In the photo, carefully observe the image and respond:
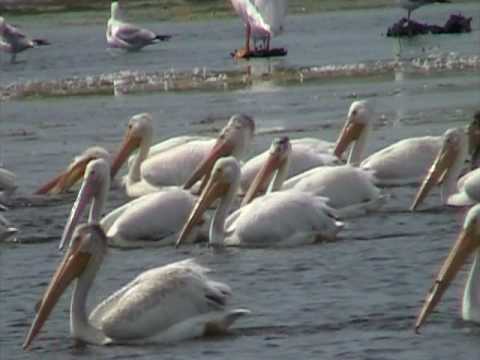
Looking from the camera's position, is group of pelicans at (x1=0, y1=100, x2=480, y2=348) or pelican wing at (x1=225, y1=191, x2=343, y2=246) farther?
pelican wing at (x1=225, y1=191, x2=343, y2=246)

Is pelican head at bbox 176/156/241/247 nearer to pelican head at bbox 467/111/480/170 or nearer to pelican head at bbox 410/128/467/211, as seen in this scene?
pelican head at bbox 410/128/467/211

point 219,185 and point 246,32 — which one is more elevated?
point 219,185

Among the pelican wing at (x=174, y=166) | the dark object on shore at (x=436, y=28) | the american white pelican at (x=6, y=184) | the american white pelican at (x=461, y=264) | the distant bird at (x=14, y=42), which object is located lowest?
the distant bird at (x=14, y=42)

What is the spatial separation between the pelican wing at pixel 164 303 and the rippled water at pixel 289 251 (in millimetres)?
116

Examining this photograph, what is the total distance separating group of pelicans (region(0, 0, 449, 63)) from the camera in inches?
982

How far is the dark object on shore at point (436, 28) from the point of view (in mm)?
27219

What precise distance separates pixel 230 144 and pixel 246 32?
13461mm

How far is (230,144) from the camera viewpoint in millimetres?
13062

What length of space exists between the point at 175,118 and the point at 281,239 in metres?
7.88

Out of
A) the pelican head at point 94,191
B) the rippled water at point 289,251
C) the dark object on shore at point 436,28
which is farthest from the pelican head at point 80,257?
the dark object on shore at point 436,28

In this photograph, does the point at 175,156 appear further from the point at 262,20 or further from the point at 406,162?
the point at 262,20

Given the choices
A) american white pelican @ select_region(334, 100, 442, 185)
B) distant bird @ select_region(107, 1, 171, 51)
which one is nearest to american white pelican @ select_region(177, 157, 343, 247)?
american white pelican @ select_region(334, 100, 442, 185)

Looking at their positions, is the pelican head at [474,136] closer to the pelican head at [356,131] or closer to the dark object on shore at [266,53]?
the pelican head at [356,131]

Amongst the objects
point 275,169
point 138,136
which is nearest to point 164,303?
point 275,169
